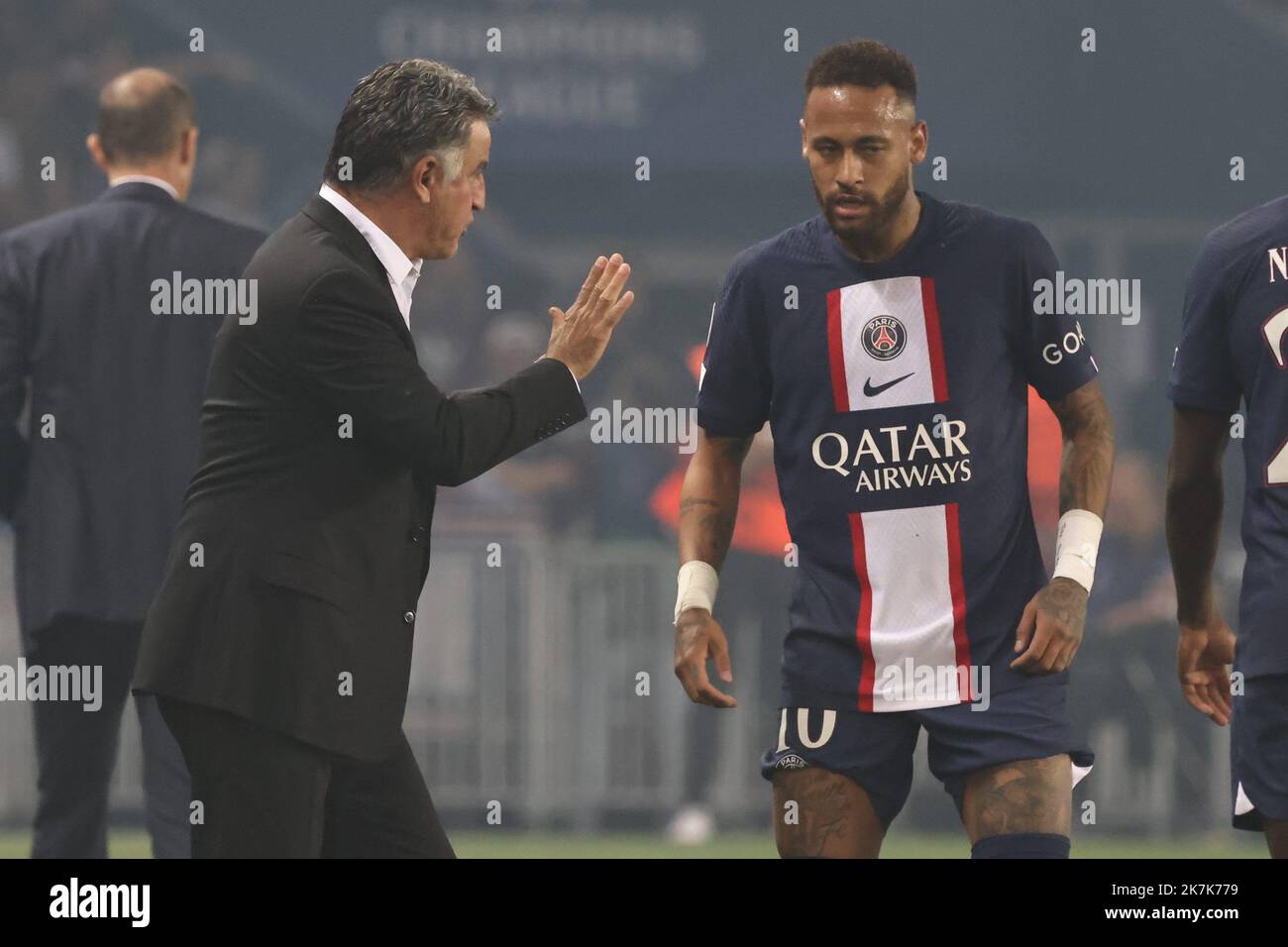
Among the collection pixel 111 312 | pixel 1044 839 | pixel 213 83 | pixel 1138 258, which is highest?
pixel 213 83

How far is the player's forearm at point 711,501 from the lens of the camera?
16.1 ft

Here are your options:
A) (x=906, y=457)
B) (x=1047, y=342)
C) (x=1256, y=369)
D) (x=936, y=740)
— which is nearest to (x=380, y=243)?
(x=906, y=457)

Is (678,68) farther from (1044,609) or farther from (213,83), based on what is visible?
(1044,609)

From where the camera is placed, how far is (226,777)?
4035mm

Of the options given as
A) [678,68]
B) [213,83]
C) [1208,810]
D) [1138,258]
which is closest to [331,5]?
[213,83]

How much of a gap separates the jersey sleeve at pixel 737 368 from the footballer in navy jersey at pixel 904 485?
0.19 ft

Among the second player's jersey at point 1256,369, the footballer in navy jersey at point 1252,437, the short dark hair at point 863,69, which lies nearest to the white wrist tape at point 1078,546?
the footballer in navy jersey at point 1252,437

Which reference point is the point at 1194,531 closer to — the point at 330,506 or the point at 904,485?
the point at 904,485

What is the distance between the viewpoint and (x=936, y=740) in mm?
4641

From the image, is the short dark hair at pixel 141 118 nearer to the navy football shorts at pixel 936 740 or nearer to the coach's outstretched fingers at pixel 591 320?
the coach's outstretched fingers at pixel 591 320

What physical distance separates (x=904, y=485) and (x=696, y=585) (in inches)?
18.8

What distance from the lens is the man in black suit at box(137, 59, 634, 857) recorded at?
4.07 m

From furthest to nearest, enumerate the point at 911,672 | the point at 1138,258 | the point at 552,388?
the point at 1138,258 < the point at 911,672 < the point at 552,388

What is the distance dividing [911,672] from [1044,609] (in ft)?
1.00
